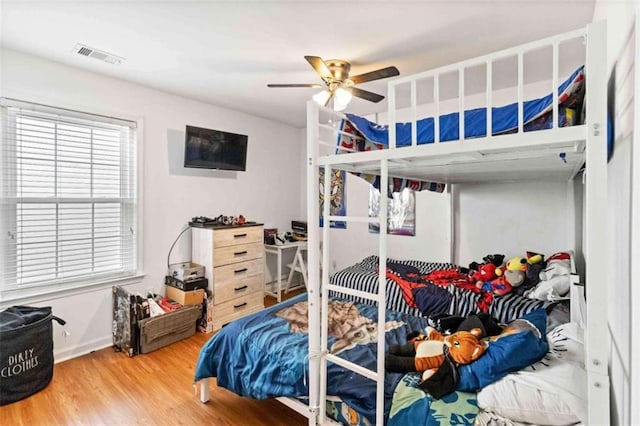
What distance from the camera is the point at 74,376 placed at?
2443mm

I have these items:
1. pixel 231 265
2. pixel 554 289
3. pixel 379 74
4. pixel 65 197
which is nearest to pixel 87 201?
pixel 65 197

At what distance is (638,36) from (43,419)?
128 inches

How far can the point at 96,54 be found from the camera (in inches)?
97.0

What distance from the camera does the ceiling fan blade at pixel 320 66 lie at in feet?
7.09

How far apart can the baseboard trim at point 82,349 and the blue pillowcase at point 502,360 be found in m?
3.07

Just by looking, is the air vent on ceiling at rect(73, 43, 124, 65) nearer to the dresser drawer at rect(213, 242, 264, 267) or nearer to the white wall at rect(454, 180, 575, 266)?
the dresser drawer at rect(213, 242, 264, 267)

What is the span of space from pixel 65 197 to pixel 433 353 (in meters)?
3.12

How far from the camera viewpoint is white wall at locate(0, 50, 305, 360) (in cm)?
265

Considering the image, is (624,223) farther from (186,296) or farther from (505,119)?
(186,296)

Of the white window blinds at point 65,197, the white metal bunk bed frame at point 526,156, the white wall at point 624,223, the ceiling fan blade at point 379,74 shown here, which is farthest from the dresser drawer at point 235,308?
the white wall at point 624,223

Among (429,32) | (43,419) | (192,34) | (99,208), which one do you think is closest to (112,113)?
(99,208)

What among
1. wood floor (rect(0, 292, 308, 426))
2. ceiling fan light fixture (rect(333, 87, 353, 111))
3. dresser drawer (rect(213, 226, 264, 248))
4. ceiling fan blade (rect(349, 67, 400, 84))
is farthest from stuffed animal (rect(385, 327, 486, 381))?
dresser drawer (rect(213, 226, 264, 248))

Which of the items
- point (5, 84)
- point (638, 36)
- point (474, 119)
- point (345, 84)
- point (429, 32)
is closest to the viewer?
point (638, 36)

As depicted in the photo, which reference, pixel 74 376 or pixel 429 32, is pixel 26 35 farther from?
pixel 429 32
